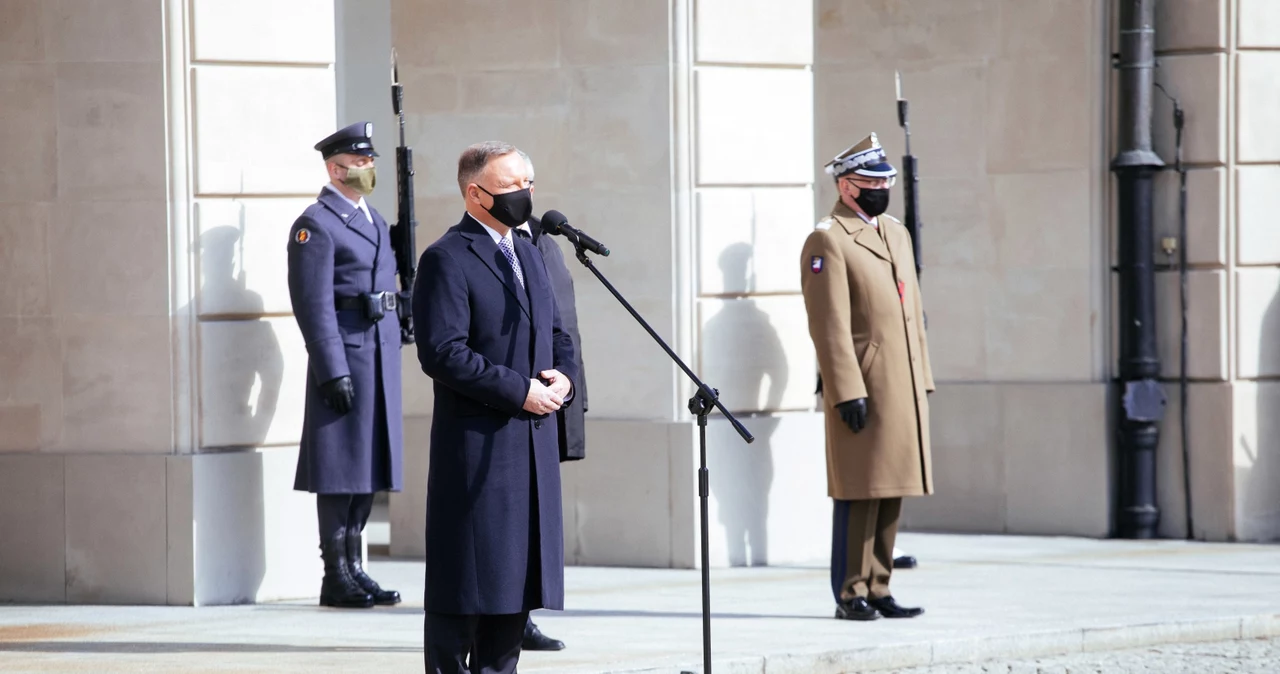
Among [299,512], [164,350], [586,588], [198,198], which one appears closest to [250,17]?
[198,198]

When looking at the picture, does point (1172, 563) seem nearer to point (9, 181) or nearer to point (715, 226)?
point (715, 226)

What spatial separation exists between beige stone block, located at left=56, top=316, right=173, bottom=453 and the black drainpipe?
18.5ft

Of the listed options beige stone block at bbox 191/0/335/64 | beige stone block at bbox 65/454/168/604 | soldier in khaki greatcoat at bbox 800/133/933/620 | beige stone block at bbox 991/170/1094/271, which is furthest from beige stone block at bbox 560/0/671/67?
beige stone block at bbox 65/454/168/604

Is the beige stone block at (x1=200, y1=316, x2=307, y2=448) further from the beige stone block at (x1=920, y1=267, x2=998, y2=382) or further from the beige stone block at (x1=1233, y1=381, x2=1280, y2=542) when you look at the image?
the beige stone block at (x1=1233, y1=381, x2=1280, y2=542)

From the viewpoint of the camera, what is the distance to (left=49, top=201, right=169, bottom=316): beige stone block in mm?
9117

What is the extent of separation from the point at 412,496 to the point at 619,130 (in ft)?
7.70

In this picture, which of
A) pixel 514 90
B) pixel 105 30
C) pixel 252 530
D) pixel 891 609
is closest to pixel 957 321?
pixel 514 90

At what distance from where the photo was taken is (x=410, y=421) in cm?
1110

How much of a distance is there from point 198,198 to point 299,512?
1.54m

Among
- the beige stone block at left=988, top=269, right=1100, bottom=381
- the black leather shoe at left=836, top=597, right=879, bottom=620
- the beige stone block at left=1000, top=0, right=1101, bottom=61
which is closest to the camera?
the black leather shoe at left=836, top=597, right=879, bottom=620

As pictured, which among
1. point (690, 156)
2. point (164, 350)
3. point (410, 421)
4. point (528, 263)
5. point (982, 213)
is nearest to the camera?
point (528, 263)

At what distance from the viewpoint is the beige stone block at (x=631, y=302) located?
1036 cm

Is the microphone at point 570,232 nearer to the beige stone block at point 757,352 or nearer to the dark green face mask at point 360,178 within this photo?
the dark green face mask at point 360,178

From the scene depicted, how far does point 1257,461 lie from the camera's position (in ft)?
38.0
